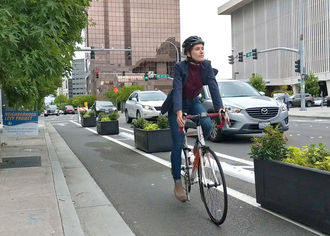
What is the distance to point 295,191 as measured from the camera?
3889mm

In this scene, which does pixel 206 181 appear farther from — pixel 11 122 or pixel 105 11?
pixel 105 11

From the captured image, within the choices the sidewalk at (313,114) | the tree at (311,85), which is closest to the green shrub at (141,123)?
the sidewalk at (313,114)

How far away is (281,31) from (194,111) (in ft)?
271

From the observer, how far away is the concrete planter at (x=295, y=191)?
3555mm

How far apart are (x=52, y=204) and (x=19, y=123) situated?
567 cm

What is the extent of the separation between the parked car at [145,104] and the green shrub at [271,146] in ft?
42.4

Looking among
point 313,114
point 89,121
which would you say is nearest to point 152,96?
point 89,121

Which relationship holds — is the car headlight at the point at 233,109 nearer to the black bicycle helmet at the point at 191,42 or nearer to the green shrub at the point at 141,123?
the green shrub at the point at 141,123

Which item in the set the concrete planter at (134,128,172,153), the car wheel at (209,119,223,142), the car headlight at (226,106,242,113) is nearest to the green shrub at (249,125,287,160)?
the concrete planter at (134,128,172,153)

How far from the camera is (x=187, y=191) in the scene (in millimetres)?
4914

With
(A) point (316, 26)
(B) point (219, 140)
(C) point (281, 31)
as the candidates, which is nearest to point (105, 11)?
(C) point (281, 31)

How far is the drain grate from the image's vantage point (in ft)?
24.8

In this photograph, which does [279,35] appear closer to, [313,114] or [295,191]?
[313,114]

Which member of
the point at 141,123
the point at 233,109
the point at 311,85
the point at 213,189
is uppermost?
the point at 311,85
